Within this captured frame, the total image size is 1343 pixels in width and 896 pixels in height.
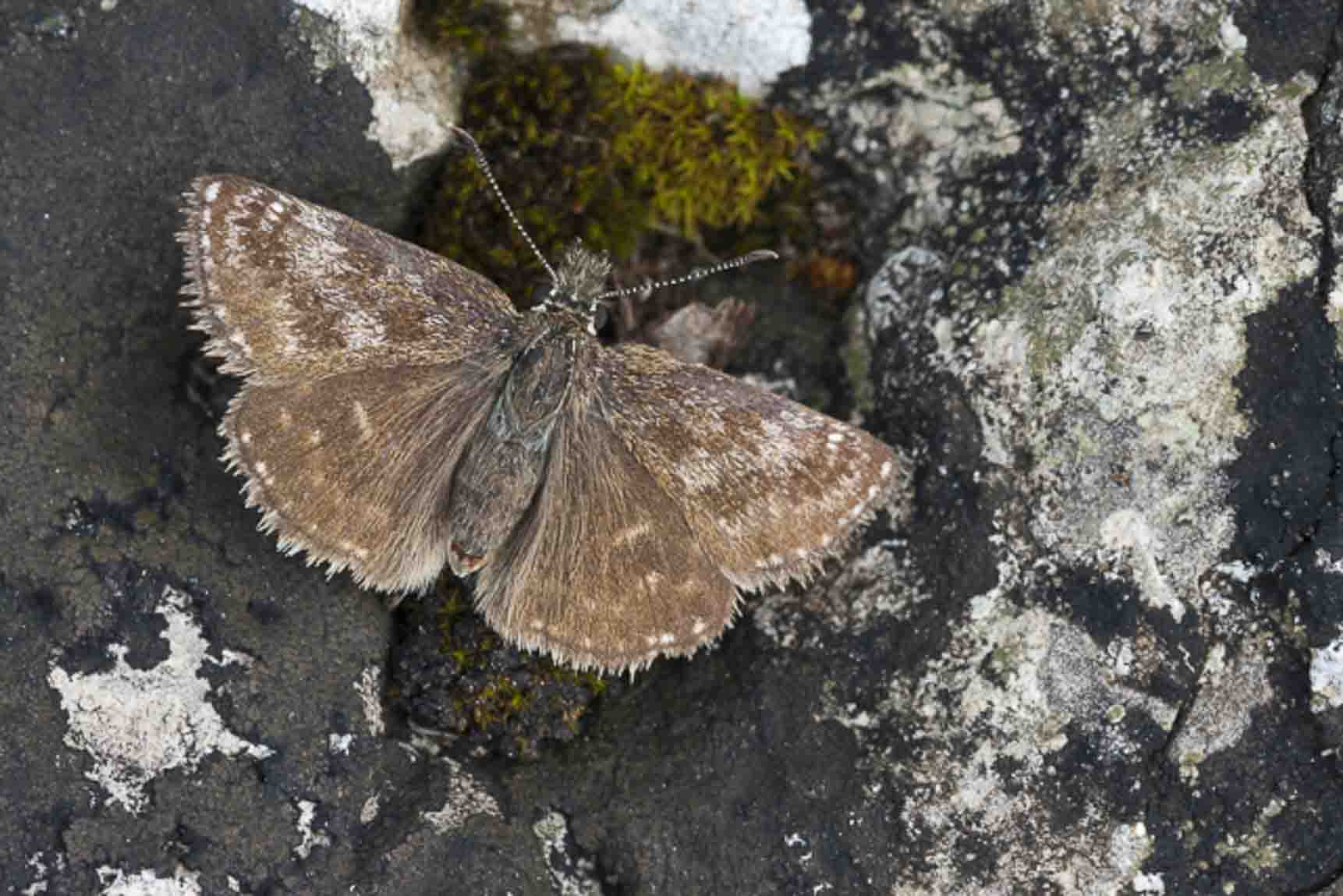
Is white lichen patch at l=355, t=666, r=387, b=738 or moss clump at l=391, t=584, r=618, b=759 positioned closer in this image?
white lichen patch at l=355, t=666, r=387, b=738

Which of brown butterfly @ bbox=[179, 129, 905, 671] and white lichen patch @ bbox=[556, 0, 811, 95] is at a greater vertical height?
white lichen patch @ bbox=[556, 0, 811, 95]

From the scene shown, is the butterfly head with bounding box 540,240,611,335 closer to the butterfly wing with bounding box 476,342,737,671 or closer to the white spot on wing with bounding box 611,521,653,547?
the butterfly wing with bounding box 476,342,737,671

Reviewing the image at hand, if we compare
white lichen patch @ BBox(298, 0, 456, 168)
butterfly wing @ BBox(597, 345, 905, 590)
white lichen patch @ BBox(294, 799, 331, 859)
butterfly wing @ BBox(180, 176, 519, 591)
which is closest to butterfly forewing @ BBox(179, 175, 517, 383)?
butterfly wing @ BBox(180, 176, 519, 591)

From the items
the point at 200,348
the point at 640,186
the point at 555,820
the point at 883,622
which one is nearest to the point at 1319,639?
the point at 883,622

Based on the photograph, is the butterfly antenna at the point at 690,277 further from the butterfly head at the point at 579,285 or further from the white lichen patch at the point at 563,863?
the white lichen patch at the point at 563,863

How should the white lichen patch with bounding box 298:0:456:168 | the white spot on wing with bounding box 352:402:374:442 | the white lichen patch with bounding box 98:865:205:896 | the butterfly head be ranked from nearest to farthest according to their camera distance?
1. the white lichen patch with bounding box 98:865:205:896
2. the white spot on wing with bounding box 352:402:374:442
3. the butterfly head
4. the white lichen patch with bounding box 298:0:456:168

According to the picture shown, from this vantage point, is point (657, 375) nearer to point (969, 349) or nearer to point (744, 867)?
point (969, 349)
